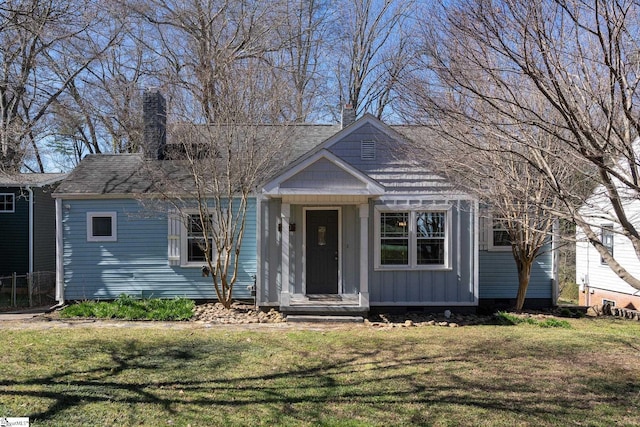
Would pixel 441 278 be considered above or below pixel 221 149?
below

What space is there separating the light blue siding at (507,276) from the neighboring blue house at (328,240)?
0.03 metres

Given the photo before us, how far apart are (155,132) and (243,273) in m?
4.44

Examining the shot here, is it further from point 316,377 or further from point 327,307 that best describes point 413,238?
point 316,377

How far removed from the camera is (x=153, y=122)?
13633 mm

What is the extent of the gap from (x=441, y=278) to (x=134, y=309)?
22.8 feet

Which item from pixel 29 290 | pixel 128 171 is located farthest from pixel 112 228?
pixel 29 290

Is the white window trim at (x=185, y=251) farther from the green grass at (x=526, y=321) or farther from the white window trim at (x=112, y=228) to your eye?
the green grass at (x=526, y=321)

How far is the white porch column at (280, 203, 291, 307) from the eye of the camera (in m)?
11.0

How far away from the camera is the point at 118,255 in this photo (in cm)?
1304

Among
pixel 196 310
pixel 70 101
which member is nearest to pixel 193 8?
pixel 70 101

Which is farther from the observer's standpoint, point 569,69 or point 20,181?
point 20,181

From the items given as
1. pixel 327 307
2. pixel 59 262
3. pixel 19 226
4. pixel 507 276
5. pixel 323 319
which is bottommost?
pixel 323 319

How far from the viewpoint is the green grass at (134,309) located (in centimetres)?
1114

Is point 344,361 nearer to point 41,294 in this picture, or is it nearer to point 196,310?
point 196,310
